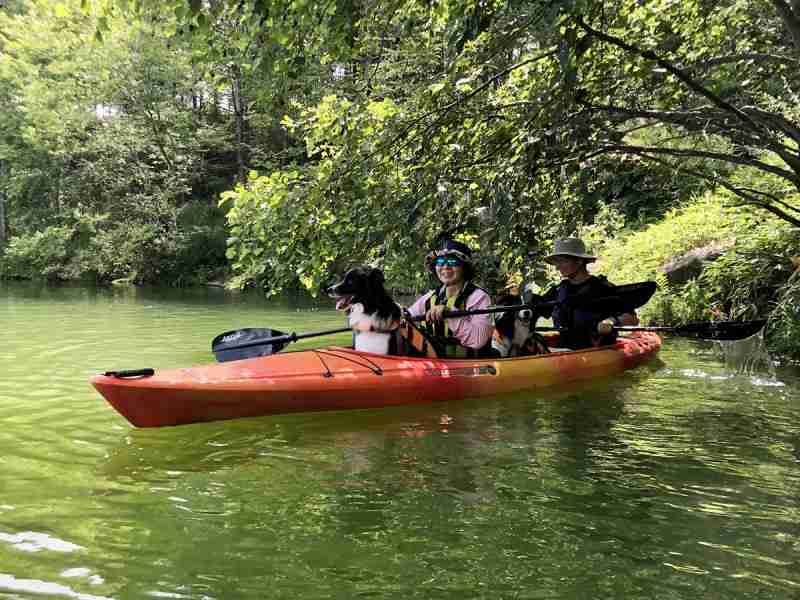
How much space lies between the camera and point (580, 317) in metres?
7.34

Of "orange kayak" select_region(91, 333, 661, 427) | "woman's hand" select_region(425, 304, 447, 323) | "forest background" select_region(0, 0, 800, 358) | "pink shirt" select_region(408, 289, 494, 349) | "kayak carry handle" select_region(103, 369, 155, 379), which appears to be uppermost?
"forest background" select_region(0, 0, 800, 358)

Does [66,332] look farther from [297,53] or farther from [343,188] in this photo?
[297,53]

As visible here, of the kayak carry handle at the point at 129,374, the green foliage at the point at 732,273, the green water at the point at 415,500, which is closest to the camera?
the green water at the point at 415,500

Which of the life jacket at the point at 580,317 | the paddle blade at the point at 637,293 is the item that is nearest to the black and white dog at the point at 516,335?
the life jacket at the point at 580,317

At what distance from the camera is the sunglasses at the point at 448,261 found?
606 centimetres

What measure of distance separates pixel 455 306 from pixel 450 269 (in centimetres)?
34

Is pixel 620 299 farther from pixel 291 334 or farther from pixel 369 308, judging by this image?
pixel 291 334

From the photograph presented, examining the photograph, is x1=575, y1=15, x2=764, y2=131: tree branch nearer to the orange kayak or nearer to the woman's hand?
the woman's hand

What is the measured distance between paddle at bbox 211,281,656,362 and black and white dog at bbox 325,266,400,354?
9.9 inches

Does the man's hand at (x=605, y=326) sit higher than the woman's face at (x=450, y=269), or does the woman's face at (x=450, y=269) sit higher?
the woman's face at (x=450, y=269)

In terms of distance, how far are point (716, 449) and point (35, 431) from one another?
14.8 ft

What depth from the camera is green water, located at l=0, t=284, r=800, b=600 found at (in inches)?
108

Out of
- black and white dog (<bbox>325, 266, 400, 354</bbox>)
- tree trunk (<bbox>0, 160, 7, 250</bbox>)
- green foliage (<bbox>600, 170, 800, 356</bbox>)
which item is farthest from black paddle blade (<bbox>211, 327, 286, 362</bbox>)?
tree trunk (<bbox>0, 160, 7, 250</bbox>)

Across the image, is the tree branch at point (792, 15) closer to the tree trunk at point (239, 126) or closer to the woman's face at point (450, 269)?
the woman's face at point (450, 269)
